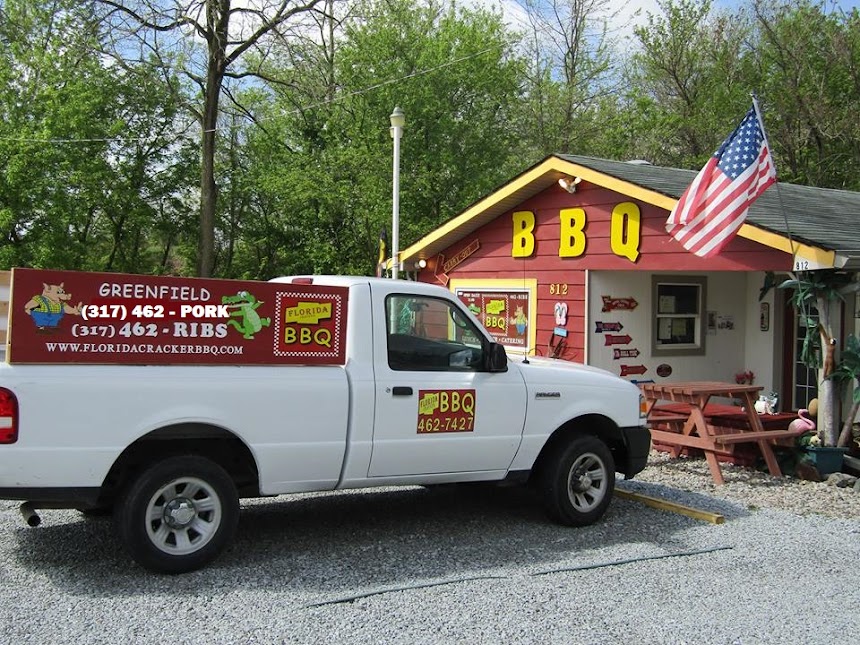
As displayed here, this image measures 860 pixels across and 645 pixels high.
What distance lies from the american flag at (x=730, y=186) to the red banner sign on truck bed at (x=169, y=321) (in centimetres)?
438

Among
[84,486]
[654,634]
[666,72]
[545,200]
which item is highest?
[666,72]

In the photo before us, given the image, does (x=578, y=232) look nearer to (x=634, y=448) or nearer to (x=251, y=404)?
(x=634, y=448)

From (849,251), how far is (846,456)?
2.25 meters

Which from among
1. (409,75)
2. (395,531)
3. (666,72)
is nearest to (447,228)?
(395,531)

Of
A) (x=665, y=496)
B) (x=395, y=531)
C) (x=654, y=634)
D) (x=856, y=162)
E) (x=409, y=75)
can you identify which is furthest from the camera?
(x=856, y=162)

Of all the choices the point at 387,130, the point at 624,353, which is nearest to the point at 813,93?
the point at 387,130

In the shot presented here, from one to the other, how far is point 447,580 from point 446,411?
125 centimetres

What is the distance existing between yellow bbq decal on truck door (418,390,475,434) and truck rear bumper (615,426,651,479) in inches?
59.2

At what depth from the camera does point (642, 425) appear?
698cm

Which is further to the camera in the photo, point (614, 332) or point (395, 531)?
point (614, 332)

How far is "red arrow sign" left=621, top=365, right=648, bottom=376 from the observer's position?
11680 millimetres

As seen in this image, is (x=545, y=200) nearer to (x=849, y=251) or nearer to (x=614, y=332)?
(x=614, y=332)

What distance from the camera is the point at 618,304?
38.3ft

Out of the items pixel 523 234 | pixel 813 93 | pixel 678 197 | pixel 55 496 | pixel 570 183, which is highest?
pixel 813 93
